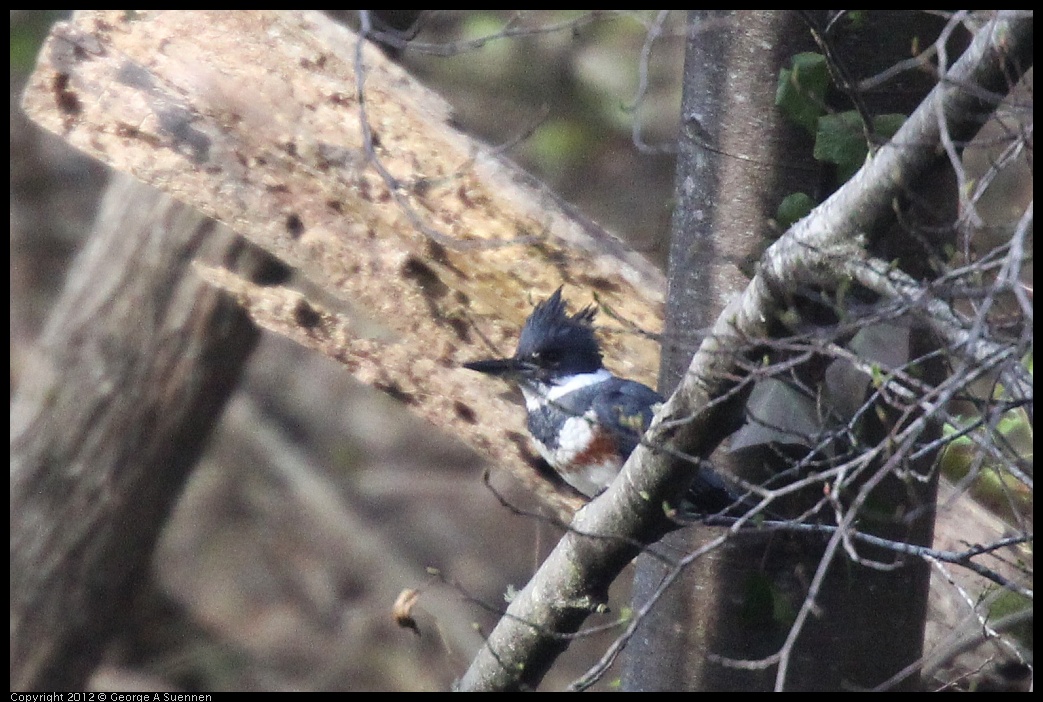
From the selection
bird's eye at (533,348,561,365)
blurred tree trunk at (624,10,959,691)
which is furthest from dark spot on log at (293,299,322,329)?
blurred tree trunk at (624,10,959,691)

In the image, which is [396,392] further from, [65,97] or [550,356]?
[65,97]

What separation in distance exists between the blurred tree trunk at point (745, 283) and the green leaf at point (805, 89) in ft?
0.31

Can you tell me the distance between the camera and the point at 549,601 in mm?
2084

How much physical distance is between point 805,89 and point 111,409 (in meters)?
3.10

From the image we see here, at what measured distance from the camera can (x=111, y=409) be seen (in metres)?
4.12

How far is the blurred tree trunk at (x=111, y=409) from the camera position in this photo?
3.93 m

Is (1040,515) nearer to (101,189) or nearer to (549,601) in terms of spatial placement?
(549,601)

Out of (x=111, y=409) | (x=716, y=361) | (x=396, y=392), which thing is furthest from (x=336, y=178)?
(x=111, y=409)

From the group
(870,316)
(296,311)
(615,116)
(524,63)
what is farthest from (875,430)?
(524,63)

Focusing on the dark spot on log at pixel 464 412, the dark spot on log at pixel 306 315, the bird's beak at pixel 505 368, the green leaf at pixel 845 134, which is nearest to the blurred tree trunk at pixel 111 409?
the dark spot on log at pixel 306 315

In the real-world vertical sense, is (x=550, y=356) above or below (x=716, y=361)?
below

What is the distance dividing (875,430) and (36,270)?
5.23m

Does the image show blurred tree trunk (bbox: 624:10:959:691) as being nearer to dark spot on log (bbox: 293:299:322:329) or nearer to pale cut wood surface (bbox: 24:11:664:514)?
pale cut wood surface (bbox: 24:11:664:514)

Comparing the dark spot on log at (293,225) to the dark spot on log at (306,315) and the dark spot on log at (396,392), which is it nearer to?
the dark spot on log at (306,315)
